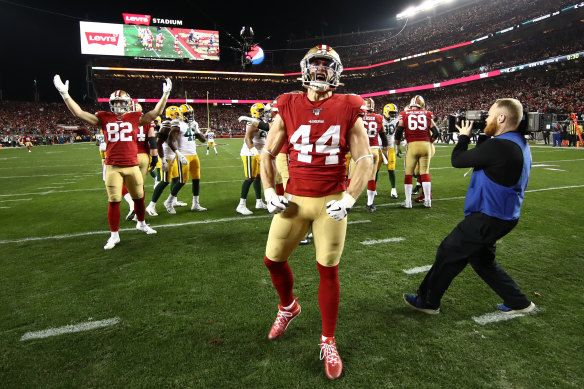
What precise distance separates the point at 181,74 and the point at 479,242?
59.1m

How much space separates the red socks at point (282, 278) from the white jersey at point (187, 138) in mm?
4705

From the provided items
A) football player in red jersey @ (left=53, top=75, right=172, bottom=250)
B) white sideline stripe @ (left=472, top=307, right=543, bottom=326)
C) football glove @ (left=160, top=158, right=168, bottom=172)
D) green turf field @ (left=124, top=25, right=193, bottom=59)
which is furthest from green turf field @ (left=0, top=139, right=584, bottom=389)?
green turf field @ (left=124, top=25, right=193, bottom=59)

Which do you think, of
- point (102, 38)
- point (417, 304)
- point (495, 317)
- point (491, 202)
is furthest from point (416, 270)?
point (102, 38)

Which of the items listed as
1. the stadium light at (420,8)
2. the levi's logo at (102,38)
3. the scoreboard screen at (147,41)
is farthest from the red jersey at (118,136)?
the stadium light at (420,8)

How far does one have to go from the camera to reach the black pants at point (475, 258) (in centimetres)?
257

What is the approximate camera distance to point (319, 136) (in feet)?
7.34

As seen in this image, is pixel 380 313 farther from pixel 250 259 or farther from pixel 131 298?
pixel 131 298

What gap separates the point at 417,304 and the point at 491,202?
1.04 meters

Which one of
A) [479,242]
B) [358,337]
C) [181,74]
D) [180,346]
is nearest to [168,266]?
[180,346]

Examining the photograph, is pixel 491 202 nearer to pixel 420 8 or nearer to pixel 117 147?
pixel 117 147

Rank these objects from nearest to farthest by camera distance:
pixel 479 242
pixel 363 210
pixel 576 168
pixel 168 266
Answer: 1. pixel 479 242
2. pixel 168 266
3. pixel 363 210
4. pixel 576 168

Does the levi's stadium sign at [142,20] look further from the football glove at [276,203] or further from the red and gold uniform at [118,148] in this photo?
the football glove at [276,203]

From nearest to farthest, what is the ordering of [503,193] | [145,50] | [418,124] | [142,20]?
[503,193] < [418,124] < [142,20] < [145,50]

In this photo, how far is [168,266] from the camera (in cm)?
405
